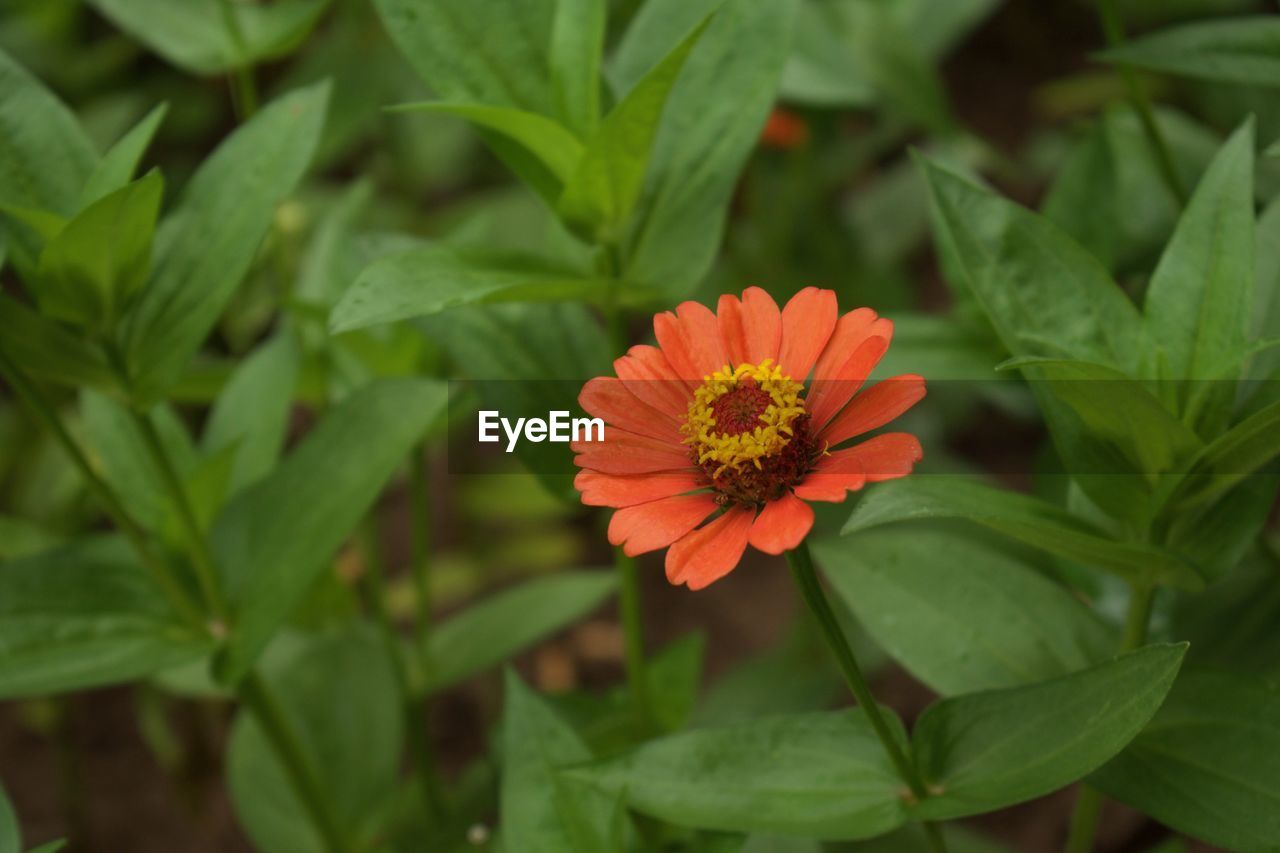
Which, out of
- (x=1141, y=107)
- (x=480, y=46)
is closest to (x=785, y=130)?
(x=1141, y=107)

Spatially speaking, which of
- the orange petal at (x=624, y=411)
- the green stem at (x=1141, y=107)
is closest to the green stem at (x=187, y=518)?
the orange petal at (x=624, y=411)

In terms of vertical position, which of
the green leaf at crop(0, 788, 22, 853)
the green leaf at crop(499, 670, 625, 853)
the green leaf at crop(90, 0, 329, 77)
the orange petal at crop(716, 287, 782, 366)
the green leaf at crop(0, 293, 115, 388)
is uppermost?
the orange petal at crop(716, 287, 782, 366)

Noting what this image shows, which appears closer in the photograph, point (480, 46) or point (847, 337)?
point (847, 337)

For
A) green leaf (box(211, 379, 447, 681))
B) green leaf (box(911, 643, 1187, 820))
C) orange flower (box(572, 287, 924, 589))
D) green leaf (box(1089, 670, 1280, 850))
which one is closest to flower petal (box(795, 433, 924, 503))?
orange flower (box(572, 287, 924, 589))

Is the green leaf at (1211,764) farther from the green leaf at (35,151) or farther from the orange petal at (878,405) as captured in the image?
the green leaf at (35,151)

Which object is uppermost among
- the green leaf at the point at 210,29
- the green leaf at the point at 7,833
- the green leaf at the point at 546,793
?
the green leaf at the point at 210,29

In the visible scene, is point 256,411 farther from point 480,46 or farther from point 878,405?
point 878,405

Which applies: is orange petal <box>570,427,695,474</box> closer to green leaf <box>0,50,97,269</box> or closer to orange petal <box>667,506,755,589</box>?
orange petal <box>667,506,755,589</box>
